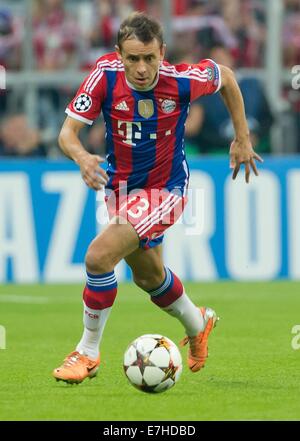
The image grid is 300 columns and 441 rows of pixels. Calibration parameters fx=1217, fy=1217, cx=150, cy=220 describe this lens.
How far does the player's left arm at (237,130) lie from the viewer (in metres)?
7.77

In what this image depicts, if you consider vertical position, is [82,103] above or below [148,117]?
above

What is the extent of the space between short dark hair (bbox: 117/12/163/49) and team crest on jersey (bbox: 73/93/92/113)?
39 centimetres

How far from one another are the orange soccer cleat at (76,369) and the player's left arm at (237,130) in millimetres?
1499

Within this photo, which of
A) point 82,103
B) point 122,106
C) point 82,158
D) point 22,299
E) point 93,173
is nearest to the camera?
point 93,173

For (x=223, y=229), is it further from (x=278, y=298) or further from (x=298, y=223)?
(x=278, y=298)

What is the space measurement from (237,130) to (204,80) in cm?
39

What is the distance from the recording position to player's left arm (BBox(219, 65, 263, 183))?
25.5 feet

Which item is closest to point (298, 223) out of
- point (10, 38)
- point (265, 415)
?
point (10, 38)

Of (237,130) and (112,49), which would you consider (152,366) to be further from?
(112,49)

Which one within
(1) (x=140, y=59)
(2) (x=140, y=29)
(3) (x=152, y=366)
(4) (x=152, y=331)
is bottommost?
(4) (x=152, y=331)

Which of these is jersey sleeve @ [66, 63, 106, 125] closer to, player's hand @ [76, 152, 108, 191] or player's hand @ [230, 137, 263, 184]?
player's hand @ [76, 152, 108, 191]

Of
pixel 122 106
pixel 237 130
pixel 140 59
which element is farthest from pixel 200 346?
pixel 140 59

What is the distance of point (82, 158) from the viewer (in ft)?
22.6

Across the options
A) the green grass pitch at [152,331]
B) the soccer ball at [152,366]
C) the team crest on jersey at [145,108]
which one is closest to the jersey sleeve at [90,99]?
the team crest on jersey at [145,108]
